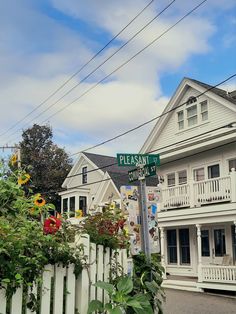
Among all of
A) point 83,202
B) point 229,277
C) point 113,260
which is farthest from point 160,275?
point 83,202

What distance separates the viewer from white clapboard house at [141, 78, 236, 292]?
16984 millimetres

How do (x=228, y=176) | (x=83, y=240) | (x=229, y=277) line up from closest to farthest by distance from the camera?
(x=83, y=240) < (x=229, y=277) < (x=228, y=176)

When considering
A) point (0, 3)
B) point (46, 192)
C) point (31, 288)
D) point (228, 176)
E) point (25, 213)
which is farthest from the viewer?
point (46, 192)

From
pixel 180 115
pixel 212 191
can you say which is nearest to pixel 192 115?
pixel 180 115

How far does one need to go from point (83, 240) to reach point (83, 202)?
95.4 feet

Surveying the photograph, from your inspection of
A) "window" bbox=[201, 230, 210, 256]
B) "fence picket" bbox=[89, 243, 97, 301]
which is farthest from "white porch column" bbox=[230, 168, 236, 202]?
"fence picket" bbox=[89, 243, 97, 301]

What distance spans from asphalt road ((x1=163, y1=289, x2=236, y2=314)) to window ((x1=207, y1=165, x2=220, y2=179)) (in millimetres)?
5508

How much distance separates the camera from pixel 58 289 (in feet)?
12.2

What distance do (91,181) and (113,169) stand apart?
204cm

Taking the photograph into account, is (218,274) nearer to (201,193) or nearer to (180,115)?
(201,193)

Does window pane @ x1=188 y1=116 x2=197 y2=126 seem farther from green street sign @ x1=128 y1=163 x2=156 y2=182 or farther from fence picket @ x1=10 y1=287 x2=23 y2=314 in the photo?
fence picket @ x1=10 y1=287 x2=23 y2=314

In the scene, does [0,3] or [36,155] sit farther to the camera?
[36,155]

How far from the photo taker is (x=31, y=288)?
3.41 meters

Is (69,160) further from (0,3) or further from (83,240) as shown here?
(83,240)
